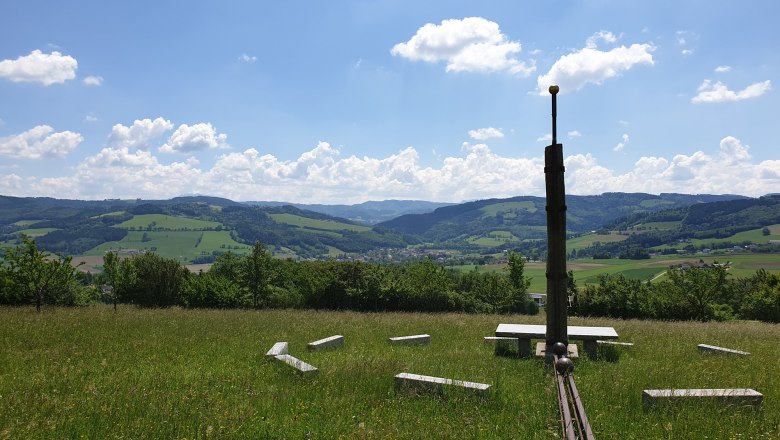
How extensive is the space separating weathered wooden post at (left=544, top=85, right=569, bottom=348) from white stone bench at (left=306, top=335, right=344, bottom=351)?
214 inches

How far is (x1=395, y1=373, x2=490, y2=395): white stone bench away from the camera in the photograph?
6711mm

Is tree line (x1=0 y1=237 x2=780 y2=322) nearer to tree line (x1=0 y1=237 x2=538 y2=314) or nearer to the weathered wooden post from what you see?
tree line (x1=0 y1=237 x2=538 y2=314)

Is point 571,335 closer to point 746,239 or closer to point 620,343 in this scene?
point 620,343

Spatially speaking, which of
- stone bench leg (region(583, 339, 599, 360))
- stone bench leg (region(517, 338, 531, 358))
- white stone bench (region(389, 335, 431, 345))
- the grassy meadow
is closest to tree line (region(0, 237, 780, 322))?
white stone bench (region(389, 335, 431, 345))

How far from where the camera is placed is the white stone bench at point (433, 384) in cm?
671

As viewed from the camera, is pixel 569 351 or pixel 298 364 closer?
pixel 298 364

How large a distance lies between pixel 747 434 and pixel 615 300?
1531 inches

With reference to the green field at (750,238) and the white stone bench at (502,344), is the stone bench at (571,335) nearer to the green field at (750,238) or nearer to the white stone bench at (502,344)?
the white stone bench at (502,344)

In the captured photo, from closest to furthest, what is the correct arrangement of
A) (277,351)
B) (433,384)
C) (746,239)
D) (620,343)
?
(433,384), (277,351), (620,343), (746,239)

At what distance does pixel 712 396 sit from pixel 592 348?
4082 mm

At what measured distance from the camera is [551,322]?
8203mm

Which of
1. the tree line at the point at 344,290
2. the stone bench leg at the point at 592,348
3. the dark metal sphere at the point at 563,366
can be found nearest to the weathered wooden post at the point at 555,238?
the stone bench leg at the point at 592,348

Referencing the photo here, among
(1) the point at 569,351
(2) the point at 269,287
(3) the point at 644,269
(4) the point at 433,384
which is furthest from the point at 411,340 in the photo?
(3) the point at 644,269

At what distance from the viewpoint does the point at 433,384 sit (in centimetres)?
696
